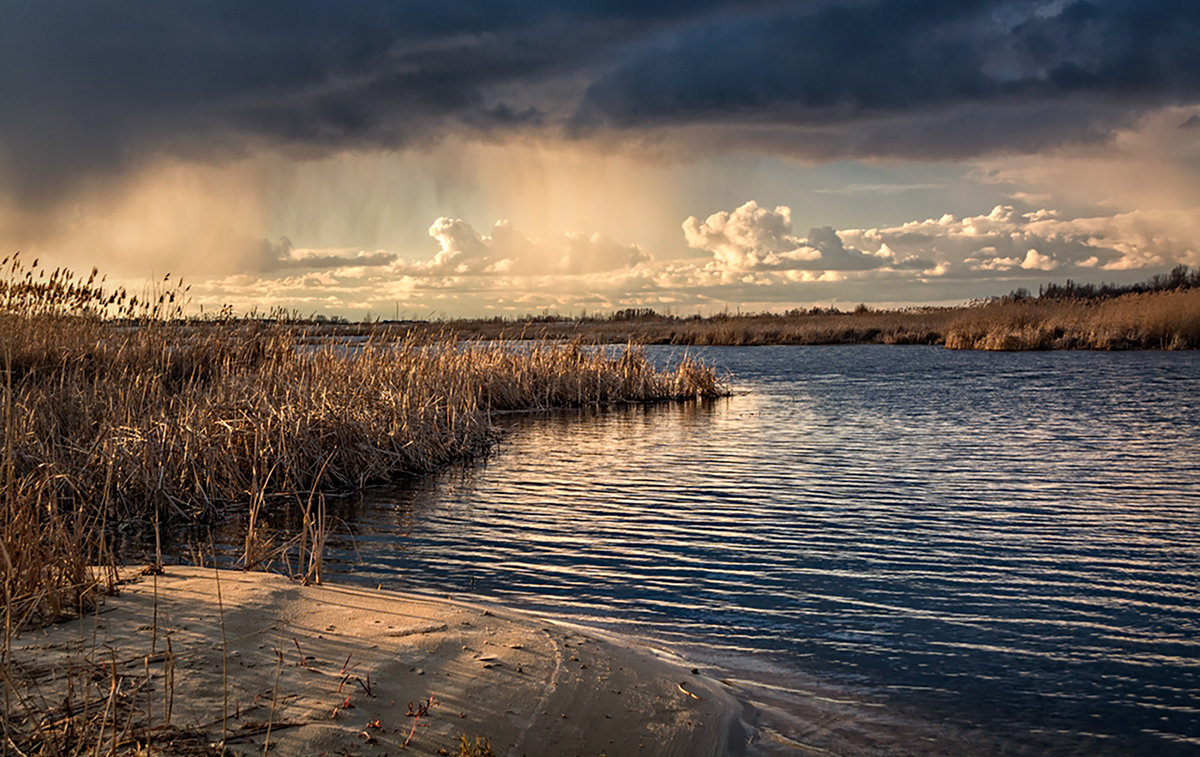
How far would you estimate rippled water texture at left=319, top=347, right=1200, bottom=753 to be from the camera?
5.26 metres

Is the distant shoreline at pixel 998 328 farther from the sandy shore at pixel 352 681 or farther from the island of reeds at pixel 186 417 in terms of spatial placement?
the sandy shore at pixel 352 681

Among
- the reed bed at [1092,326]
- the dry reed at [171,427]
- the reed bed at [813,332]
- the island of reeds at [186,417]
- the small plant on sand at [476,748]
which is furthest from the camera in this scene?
the reed bed at [813,332]

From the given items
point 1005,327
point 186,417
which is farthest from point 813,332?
point 186,417

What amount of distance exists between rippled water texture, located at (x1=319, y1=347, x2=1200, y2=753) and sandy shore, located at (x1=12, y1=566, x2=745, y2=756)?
2.46 ft

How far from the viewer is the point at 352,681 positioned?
14.2 feet

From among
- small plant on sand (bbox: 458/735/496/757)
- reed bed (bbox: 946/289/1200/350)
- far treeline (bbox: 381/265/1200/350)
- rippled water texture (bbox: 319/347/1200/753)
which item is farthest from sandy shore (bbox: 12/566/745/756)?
reed bed (bbox: 946/289/1200/350)

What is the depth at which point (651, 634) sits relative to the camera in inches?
251

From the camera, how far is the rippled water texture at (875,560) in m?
5.26

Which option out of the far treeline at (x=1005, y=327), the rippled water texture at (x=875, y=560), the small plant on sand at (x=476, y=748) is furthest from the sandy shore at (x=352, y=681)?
the far treeline at (x=1005, y=327)

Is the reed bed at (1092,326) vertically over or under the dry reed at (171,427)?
over

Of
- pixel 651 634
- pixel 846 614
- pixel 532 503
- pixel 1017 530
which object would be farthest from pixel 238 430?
pixel 1017 530

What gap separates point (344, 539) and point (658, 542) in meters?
3.53

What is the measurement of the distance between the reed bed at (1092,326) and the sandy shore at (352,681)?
46.4 m

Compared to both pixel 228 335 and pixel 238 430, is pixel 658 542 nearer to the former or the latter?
pixel 238 430
